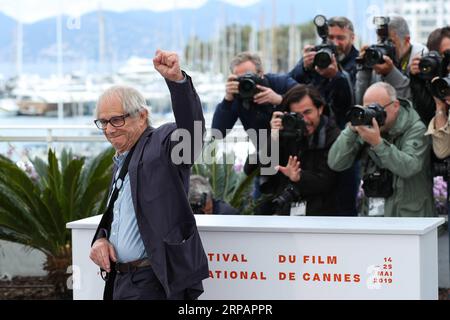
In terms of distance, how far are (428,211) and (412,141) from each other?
1.76 ft

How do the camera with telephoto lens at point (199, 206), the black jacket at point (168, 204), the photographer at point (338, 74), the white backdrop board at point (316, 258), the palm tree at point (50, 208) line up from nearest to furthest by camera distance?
the black jacket at point (168, 204) < the white backdrop board at point (316, 258) < the camera with telephoto lens at point (199, 206) < the photographer at point (338, 74) < the palm tree at point (50, 208)

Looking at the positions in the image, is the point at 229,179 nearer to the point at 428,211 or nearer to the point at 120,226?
the point at 428,211

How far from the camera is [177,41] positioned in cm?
4747

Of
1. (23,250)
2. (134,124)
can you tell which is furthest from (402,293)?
(23,250)

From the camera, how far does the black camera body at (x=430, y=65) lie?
23.5ft

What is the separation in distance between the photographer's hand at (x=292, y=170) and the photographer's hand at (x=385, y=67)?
3.40ft

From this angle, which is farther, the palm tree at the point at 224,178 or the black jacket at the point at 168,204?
the palm tree at the point at 224,178

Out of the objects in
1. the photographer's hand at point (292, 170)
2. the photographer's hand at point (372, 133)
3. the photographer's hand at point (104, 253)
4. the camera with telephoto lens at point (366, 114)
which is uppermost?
the camera with telephoto lens at point (366, 114)

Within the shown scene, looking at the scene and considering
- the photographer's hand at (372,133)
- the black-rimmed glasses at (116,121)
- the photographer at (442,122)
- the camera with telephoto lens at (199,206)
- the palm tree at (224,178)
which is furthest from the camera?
the palm tree at (224,178)

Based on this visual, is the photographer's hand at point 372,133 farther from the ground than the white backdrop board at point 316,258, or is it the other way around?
the photographer's hand at point 372,133

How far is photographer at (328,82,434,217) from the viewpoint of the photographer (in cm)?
698

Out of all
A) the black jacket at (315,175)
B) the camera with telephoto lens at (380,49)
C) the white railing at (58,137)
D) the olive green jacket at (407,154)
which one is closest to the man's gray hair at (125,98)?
the black jacket at (315,175)

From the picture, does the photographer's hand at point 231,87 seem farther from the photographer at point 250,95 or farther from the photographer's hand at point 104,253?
the photographer's hand at point 104,253

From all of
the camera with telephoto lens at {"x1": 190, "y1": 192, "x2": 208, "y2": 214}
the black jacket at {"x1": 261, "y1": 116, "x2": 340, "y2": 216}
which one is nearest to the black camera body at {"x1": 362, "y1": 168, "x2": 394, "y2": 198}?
the black jacket at {"x1": 261, "y1": 116, "x2": 340, "y2": 216}
